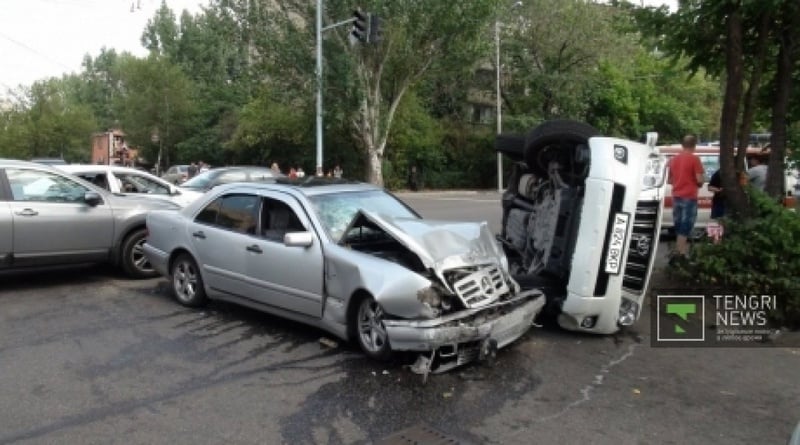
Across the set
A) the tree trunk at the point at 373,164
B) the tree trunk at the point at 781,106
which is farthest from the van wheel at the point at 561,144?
the tree trunk at the point at 373,164

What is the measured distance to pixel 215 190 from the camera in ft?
23.0

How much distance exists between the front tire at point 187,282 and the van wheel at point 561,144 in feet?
12.4

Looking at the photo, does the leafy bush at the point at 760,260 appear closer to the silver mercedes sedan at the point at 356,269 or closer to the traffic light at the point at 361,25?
the silver mercedes sedan at the point at 356,269

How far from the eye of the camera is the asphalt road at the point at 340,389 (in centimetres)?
409

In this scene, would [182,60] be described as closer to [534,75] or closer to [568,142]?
[534,75]

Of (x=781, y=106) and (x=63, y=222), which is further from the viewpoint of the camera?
(x=781, y=106)

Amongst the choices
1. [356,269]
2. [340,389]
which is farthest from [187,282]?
[340,389]

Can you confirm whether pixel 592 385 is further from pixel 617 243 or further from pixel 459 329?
pixel 617 243

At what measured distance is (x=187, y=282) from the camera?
23.4 feet

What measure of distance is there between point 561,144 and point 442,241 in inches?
88.4

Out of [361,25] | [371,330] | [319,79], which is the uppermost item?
[361,25]

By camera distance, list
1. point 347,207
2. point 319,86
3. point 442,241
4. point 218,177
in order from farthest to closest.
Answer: point 319,86
point 218,177
point 347,207
point 442,241

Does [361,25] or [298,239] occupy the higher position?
[361,25]

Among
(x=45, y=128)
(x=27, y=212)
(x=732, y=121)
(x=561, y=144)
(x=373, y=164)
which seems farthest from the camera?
(x=45, y=128)
